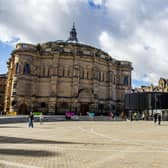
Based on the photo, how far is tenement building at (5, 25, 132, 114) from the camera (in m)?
74.7

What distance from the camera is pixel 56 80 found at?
76.5m

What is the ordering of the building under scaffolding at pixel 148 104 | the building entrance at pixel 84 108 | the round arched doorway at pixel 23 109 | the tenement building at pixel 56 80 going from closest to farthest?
the building under scaffolding at pixel 148 104 < the round arched doorway at pixel 23 109 < the tenement building at pixel 56 80 < the building entrance at pixel 84 108

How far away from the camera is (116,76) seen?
94.6 meters

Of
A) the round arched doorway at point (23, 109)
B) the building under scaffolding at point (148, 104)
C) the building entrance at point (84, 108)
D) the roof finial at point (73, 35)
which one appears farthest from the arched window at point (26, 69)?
the building under scaffolding at point (148, 104)

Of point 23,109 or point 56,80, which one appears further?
point 56,80

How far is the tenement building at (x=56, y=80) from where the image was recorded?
2940 inches

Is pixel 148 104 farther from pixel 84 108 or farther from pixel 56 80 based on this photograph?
pixel 56 80

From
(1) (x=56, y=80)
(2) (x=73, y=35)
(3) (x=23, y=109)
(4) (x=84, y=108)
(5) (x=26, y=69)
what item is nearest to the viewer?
(3) (x=23, y=109)

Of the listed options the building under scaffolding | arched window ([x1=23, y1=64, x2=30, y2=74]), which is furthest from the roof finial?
the building under scaffolding

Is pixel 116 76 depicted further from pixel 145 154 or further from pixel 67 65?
pixel 145 154

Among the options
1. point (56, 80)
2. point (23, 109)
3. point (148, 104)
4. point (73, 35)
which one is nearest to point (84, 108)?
point (56, 80)

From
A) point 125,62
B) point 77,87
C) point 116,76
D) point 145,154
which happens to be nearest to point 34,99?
point 77,87

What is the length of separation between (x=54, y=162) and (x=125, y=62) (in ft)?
294

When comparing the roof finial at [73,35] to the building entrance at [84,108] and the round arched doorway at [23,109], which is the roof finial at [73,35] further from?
the round arched doorway at [23,109]
